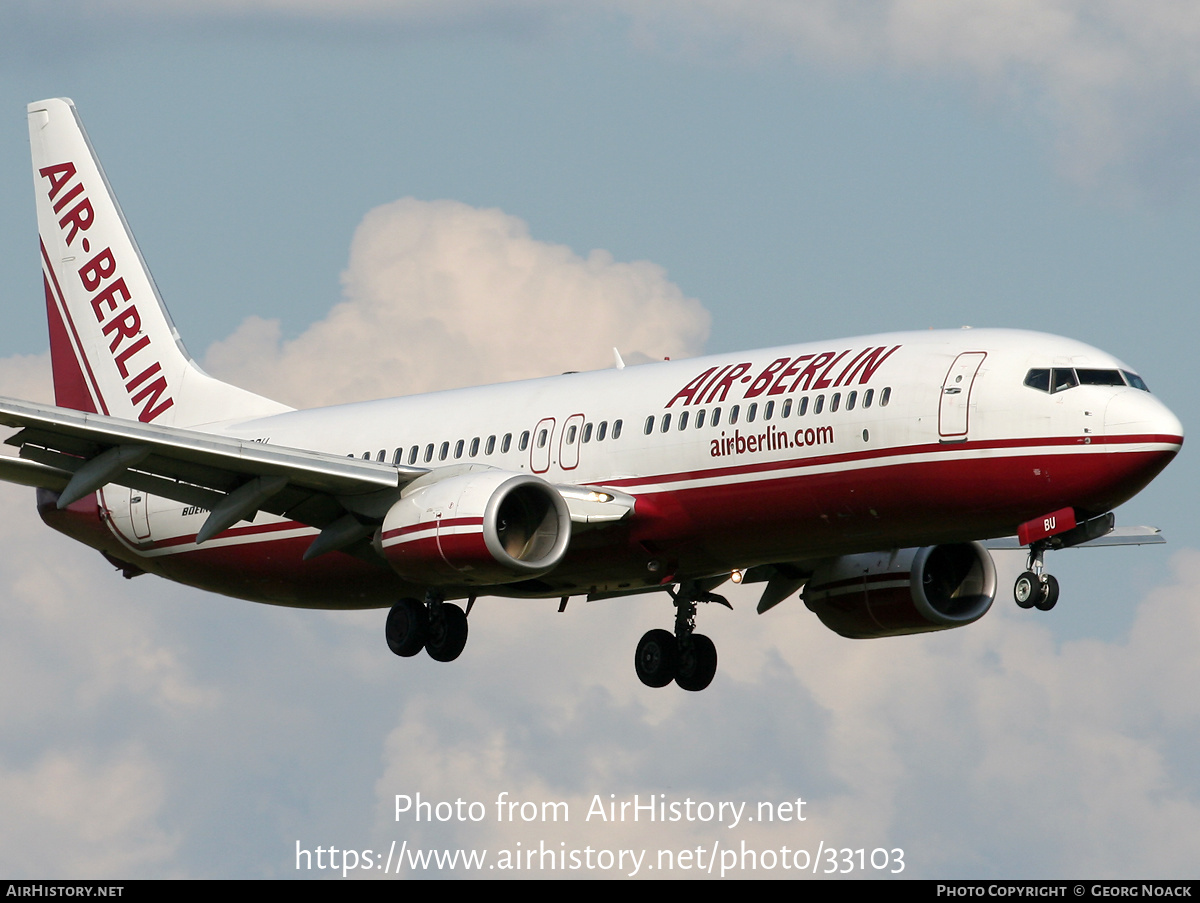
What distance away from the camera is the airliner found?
38.1m

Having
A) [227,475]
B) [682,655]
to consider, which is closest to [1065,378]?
[682,655]

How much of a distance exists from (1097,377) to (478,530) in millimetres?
11800

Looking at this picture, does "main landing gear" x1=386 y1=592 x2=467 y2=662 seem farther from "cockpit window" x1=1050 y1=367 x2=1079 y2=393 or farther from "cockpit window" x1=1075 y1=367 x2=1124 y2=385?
"cockpit window" x1=1075 y1=367 x2=1124 y2=385

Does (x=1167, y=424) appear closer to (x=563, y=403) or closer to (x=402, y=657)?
(x=563, y=403)

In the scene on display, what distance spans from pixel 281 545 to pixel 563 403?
26.2 feet

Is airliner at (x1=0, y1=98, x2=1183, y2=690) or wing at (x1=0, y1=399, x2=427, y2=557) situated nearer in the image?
airliner at (x1=0, y1=98, x2=1183, y2=690)

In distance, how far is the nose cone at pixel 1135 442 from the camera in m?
37.1

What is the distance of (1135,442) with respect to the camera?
37062mm

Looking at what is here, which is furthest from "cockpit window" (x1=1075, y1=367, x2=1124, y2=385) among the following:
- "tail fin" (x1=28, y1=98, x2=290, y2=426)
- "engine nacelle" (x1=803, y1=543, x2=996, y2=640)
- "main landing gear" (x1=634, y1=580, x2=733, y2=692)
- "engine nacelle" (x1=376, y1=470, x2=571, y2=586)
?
"tail fin" (x1=28, y1=98, x2=290, y2=426)

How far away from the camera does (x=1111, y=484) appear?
37188mm

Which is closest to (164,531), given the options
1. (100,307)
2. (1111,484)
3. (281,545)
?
(281,545)

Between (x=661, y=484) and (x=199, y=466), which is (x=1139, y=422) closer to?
(x=661, y=484)

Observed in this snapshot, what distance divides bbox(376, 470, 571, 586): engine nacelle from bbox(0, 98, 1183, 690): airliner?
5 cm

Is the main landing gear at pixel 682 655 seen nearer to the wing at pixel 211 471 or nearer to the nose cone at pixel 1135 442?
the wing at pixel 211 471
